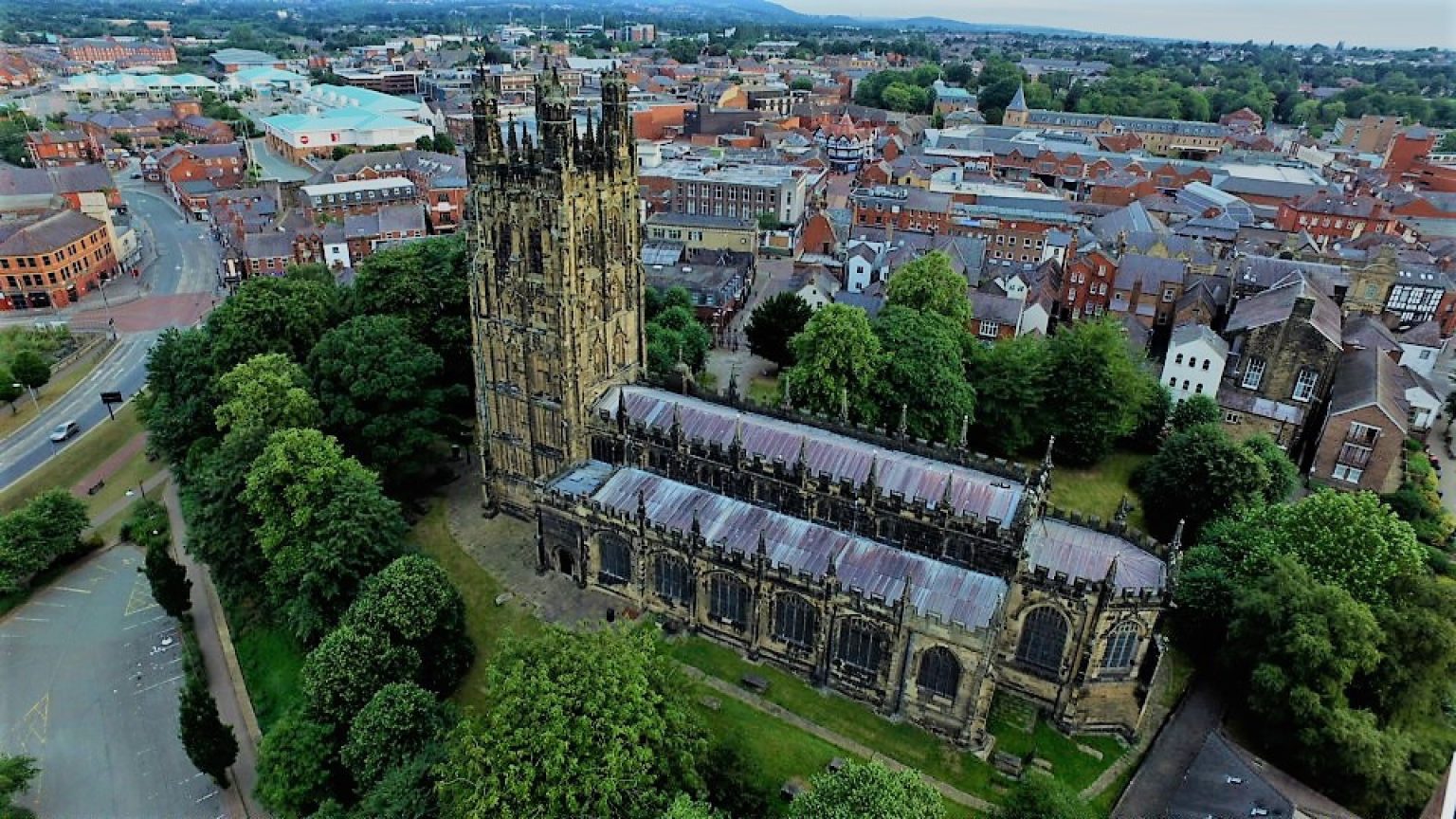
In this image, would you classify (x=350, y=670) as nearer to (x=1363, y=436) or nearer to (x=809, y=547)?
(x=809, y=547)

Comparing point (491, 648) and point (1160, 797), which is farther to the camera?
point (491, 648)

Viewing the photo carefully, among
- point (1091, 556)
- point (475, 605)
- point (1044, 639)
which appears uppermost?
point (1091, 556)

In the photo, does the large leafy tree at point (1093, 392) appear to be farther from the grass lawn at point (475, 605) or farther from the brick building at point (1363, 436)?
the grass lawn at point (475, 605)

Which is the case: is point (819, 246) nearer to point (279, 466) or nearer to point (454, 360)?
point (454, 360)

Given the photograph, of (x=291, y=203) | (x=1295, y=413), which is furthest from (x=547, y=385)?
(x=291, y=203)

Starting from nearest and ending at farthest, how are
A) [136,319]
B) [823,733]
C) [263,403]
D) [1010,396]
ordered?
1. [823,733]
2. [263,403]
3. [1010,396]
4. [136,319]

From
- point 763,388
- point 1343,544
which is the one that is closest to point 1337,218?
point 763,388
